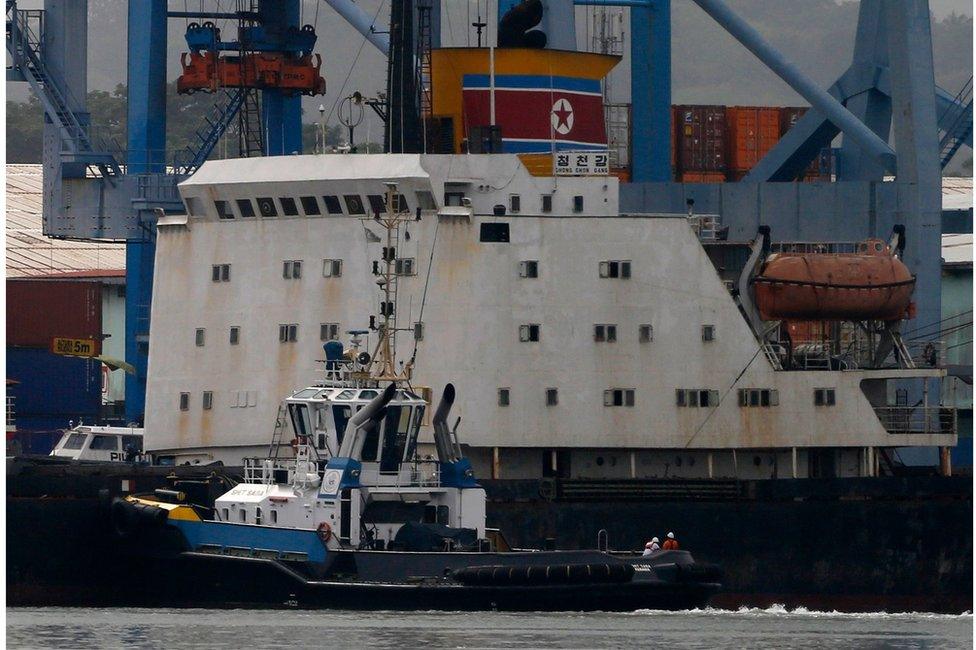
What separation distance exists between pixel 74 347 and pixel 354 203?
15.4m

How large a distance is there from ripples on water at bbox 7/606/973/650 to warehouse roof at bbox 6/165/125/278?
2073 inches

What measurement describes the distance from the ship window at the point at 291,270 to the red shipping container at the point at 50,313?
21.7 meters

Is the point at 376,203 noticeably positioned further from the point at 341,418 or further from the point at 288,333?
the point at 341,418

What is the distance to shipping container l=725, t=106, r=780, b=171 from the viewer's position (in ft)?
193

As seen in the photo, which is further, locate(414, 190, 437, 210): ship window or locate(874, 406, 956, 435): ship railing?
locate(874, 406, 956, 435): ship railing

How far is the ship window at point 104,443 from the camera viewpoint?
47219 millimetres

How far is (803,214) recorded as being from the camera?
48.9 m

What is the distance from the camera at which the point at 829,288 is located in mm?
42344

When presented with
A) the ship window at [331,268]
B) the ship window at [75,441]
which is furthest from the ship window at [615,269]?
the ship window at [75,441]

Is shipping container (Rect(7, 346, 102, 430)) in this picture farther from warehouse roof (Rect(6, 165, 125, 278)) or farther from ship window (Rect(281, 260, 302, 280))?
warehouse roof (Rect(6, 165, 125, 278))

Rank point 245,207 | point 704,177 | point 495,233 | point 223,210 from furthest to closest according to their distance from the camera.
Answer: point 704,177
point 223,210
point 245,207
point 495,233

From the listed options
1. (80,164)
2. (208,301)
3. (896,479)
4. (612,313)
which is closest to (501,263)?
(612,313)

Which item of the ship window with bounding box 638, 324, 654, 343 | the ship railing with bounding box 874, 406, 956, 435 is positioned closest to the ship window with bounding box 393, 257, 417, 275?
the ship window with bounding box 638, 324, 654, 343

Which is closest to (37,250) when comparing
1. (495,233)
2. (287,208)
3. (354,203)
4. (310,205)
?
(287,208)
